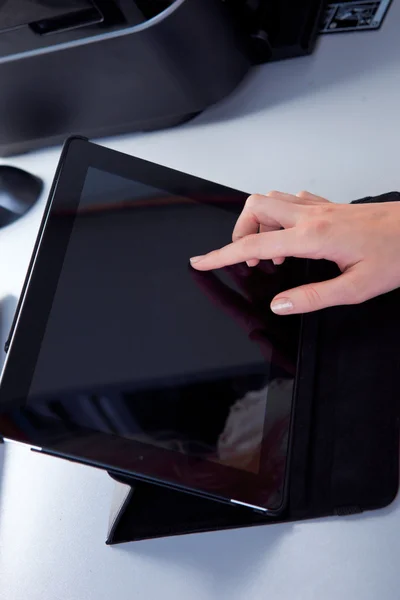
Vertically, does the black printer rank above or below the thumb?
above

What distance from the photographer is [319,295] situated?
53 centimetres

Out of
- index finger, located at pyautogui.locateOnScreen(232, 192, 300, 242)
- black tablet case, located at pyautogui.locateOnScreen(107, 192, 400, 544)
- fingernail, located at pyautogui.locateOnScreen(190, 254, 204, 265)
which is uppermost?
index finger, located at pyautogui.locateOnScreen(232, 192, 300, 242)

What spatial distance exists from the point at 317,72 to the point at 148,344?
493mm

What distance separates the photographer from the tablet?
44 cm

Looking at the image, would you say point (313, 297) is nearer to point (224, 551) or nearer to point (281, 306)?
point (281, 306)

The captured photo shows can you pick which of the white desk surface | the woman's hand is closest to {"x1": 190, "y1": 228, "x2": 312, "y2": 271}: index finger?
the woman's hand

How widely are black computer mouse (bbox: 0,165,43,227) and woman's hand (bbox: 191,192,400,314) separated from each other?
0.35m

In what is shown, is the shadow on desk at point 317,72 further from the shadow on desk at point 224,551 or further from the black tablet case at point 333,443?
the shadow on desk at point 224,551

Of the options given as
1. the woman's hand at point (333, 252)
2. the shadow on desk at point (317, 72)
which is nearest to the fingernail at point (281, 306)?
the woman's hand at point (333, 252)

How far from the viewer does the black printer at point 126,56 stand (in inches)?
22.5

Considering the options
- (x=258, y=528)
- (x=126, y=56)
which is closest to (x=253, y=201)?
(x=126, y=56)

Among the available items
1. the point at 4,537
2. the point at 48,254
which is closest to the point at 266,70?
the point at 48,254

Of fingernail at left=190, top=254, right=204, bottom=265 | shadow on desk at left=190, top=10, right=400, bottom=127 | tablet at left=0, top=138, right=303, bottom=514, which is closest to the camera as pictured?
tablet at left=0, top=138, right=303, bottom=514

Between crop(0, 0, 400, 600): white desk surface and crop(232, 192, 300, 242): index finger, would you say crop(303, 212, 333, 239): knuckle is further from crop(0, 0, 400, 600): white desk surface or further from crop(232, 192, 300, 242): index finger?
crop(0, 0, 400, 600): white desk surface
